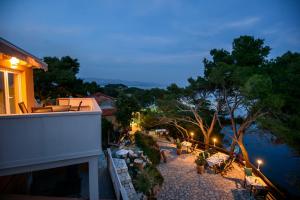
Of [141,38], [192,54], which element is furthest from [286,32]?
[141,38]

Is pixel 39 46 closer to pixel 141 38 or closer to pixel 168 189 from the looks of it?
pixel 141 38

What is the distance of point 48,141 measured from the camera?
13.6 feet

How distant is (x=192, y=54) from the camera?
131875 mm

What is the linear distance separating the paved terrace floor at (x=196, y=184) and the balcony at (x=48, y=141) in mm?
5871

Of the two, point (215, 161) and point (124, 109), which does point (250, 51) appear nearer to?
point (215, 161)

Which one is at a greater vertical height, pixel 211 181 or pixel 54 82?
pixel 54 82

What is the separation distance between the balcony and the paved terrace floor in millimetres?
5871

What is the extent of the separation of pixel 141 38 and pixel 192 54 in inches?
1819

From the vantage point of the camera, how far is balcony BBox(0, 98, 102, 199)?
12.6ft

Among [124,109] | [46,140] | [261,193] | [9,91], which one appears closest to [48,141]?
[46,140]

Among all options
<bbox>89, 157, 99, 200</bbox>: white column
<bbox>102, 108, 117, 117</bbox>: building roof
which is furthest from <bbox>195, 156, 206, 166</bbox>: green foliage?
<bbox>102, 108, 117, 117</bbox>: building roof

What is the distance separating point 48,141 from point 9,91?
2972mm

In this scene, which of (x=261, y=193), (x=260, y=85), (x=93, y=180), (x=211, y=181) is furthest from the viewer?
(x=211, y=181)

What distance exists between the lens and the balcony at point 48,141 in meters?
3.85
